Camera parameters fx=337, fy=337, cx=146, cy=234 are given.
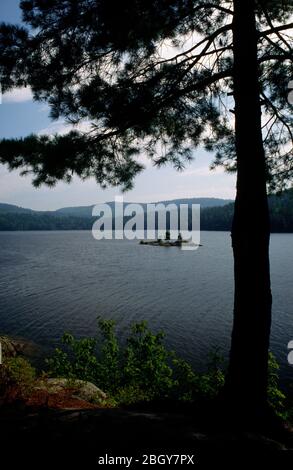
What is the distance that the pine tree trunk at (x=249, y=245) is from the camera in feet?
16.2

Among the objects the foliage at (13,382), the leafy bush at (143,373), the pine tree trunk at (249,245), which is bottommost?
the leafy bush at (143,373)

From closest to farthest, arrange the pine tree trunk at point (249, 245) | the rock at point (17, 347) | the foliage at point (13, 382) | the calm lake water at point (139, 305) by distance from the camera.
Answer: the pine tree trunk at point (249, 245), the foliage at point (13, 382), the rock at point (17, 347), the calm lake water at point (139, 305)

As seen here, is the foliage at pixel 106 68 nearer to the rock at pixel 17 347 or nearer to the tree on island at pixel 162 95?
the tree on island at pixel 162 95

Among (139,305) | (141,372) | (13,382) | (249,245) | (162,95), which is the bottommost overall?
(139,305)

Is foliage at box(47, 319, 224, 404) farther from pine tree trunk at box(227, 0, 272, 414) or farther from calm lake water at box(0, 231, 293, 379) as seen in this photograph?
calm lake water at box(0, 231, 293, 379)

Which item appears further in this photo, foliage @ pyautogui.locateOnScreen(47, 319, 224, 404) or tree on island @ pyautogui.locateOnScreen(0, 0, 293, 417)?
foliage @ pyautogui.locateOnScreen(47, 319, 224, 404)

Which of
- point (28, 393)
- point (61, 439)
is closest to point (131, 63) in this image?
point (61, 439)

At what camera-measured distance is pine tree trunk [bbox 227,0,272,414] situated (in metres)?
4.95

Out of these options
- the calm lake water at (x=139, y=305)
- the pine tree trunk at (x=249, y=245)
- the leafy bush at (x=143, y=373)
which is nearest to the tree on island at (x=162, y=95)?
the pine tree trunk at (x=249, y=245)

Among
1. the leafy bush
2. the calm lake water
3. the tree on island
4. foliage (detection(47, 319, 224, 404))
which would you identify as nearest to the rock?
the calm lake water

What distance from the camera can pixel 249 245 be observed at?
16.3ft

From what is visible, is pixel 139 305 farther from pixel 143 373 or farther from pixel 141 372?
pixel 143 373

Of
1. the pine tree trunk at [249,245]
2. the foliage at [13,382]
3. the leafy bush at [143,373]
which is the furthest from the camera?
the leafy bush at [143,373]

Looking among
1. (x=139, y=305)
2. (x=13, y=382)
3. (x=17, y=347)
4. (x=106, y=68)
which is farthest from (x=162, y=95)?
(x=139, y=305)
